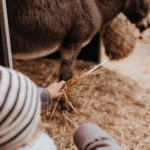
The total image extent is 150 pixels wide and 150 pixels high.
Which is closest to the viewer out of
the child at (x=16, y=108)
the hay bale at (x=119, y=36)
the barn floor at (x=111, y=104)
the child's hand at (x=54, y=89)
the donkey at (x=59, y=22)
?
the child at (x=16, y=108)

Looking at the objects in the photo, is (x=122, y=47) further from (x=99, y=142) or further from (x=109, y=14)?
(x=99, y=142)

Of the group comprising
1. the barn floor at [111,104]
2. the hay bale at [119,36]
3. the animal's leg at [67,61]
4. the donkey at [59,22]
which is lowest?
the barn floor at [111,104]

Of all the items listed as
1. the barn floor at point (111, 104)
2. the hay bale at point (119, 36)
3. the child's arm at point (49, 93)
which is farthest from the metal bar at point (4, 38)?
the hay bale at point (119, 36)

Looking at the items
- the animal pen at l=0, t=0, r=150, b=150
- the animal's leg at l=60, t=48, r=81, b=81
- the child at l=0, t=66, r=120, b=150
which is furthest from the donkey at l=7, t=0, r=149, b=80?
the child at l=0, t=66, r=120, b=150

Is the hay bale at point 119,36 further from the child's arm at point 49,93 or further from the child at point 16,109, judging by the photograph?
the child at point 16,109

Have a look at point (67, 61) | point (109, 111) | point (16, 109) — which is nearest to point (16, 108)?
point (16, 109)

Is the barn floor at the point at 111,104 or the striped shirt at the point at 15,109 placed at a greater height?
the striped shirt at the point at 15,109

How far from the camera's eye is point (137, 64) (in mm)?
2666

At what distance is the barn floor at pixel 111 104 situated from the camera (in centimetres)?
120

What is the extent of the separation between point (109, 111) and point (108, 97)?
0.68ft

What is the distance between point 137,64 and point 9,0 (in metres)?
2.11

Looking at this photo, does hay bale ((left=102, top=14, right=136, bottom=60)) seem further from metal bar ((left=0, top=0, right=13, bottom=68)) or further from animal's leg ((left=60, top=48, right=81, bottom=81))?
metal bar ((left=0, top=0, right=13, bottom=68))

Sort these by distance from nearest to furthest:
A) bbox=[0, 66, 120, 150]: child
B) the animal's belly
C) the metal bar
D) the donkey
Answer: bbox=[0, 66, 120, 150]: child
the metal bar
the donkey
the animal's belly

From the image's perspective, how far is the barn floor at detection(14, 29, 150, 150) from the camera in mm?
1196
